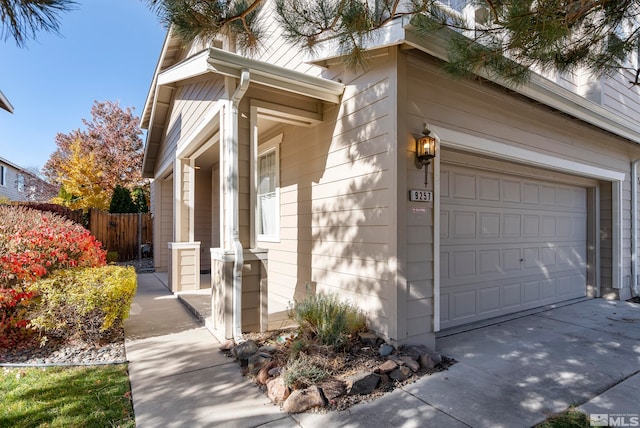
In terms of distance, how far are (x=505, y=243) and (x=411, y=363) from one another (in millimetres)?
3050

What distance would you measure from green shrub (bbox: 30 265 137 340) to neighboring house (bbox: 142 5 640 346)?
3.89 ft

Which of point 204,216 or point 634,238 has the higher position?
point 204,216

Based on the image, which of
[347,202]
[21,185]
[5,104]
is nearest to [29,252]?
[347,202]

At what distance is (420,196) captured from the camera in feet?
12.1

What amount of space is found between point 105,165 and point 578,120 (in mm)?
20576

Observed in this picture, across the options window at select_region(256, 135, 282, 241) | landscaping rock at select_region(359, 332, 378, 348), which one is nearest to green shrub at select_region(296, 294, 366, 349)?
landscaping rock at select_region(359, 332, 378, 348)

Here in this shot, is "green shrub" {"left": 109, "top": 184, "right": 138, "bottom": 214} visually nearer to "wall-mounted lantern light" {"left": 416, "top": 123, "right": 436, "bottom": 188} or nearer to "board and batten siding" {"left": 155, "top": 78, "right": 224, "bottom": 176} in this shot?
"board and batten siding" {"left": 155, "top": 78, "right": 224, "bottom": 176}

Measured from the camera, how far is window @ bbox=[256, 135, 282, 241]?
5887 mm

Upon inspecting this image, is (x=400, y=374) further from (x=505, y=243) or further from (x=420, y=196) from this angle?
(x=505, y=243)

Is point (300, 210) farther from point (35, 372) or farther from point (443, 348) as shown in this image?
point (35, 372)

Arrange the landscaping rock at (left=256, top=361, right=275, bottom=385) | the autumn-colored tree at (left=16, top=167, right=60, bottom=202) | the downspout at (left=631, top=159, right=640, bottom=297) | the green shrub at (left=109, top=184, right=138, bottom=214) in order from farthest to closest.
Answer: the autumn-colored tree at (left=16, top=167, right=60, bottom=202) < the green shrub at (left=109, top=184, right=138, bottom=214) < the downspout at (left=631, top=159, right=640, bottom=297) < the landscaping rock at (left=256, top=361, right=275, bottom=385)

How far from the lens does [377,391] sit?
9.55 ft

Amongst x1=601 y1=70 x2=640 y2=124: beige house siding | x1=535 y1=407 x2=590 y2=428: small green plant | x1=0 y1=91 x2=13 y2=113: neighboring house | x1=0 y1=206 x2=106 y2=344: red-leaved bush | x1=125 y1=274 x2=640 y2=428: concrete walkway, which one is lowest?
x1=125 y1=274 x2=640 y2=428: concrete walkway

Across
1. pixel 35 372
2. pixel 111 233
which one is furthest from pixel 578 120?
pixel 111 233
